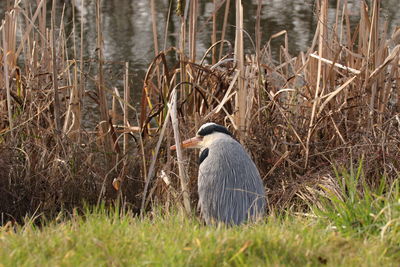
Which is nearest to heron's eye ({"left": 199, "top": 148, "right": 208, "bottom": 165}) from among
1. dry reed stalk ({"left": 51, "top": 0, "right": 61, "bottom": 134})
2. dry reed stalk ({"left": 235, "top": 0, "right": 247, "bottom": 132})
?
dry reed stalk ({"left": 235, "top": 0, "right": 247, "bottom": 132})

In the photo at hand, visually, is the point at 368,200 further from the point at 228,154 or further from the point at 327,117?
the point at 327,117

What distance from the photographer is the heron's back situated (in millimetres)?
4312

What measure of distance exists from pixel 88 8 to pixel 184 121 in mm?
7256

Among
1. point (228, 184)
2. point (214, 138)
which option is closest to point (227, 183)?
point (228, 184)

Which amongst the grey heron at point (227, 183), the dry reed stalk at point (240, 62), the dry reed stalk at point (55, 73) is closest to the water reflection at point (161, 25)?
the dry reed stalk at point (55, 73)

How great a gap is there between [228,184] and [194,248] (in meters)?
1.74

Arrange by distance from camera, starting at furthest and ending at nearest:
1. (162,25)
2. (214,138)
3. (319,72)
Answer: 1. (162,25)
2. (319,72)
3. (214,138)

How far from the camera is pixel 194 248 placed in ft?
8.71

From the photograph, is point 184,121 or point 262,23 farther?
point 262,23

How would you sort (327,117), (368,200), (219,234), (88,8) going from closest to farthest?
1. (219,234)
2. (368,200)
3. (327,117)
4. (88,8)

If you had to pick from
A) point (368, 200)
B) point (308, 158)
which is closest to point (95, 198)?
point (308, 158)

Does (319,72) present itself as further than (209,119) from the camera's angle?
No

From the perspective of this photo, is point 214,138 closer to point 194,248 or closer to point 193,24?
point 193,24

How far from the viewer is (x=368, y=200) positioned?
10.3 feet
